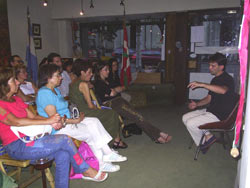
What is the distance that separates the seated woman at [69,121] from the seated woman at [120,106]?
0.66 meters

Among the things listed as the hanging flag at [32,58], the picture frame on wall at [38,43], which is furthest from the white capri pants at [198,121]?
the picture frame on wall at [38,43]

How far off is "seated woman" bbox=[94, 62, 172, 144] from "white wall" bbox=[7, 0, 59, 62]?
2987 millimetres

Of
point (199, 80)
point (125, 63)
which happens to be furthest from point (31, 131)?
point (199, 80)

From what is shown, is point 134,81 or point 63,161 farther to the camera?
point 134,81

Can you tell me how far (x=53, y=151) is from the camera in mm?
2092

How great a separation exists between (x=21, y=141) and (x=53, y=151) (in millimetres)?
296

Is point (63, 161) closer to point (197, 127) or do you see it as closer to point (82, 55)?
point (197, 127)

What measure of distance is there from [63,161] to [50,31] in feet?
17.0

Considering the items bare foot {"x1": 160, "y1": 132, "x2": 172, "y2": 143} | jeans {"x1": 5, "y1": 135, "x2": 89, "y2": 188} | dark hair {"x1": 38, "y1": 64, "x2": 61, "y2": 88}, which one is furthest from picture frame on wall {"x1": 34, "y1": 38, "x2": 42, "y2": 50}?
jeans {"x1": 5, "y1": 135, "x2": 89, "y2": 188}

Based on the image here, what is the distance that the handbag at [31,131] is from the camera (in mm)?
1978

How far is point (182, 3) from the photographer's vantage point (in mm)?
5250

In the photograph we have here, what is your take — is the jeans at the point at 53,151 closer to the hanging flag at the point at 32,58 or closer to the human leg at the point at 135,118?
the human leg at the point at 135,118

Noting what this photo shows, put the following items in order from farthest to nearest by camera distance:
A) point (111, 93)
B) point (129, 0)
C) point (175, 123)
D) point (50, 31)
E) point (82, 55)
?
point (82, 55) < point (50, 31) < point (129, 0) < point (175, 123) < point (111, 93)

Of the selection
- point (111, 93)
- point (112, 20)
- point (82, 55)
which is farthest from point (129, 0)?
point (111, 93)
